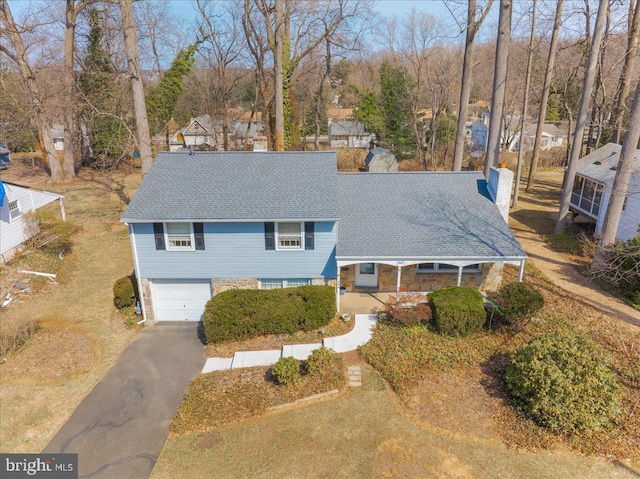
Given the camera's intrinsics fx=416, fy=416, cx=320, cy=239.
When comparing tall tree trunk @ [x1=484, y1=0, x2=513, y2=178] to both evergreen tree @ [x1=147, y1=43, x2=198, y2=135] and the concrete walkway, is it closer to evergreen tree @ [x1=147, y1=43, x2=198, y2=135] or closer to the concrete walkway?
the concrete walkway

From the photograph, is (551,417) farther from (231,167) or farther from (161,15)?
(161,15)

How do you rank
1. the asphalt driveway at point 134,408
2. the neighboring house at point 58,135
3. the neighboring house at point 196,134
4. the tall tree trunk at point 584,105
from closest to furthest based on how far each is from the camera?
the asphalt driveway at point 134,408
the tall tree trunk at point 584,105
the neighboring house at point 196,134
the neighboring house at point 58,135

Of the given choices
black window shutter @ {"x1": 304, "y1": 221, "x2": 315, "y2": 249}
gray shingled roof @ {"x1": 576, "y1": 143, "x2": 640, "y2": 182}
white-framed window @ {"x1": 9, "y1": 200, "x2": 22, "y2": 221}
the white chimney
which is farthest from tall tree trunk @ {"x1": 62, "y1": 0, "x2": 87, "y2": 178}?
gray shingled roof @ {"x1": 576, "y1": 143, "x2": 640, "y2": 182}

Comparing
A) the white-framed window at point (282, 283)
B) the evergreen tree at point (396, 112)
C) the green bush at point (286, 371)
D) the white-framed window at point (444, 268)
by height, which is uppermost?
the evergreen tree at point (396, 112)

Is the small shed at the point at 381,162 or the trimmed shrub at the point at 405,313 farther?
the small shed at the point at 381,162

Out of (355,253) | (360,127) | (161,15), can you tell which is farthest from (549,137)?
(355,253)

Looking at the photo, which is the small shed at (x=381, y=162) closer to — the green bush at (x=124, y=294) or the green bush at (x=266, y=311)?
the green bush at (x=266, y=311)

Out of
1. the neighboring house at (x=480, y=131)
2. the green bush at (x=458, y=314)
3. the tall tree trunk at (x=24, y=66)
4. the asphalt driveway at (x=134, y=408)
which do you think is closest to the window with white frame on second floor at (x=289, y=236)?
the asphalt driveway at (x=134, y=408)
